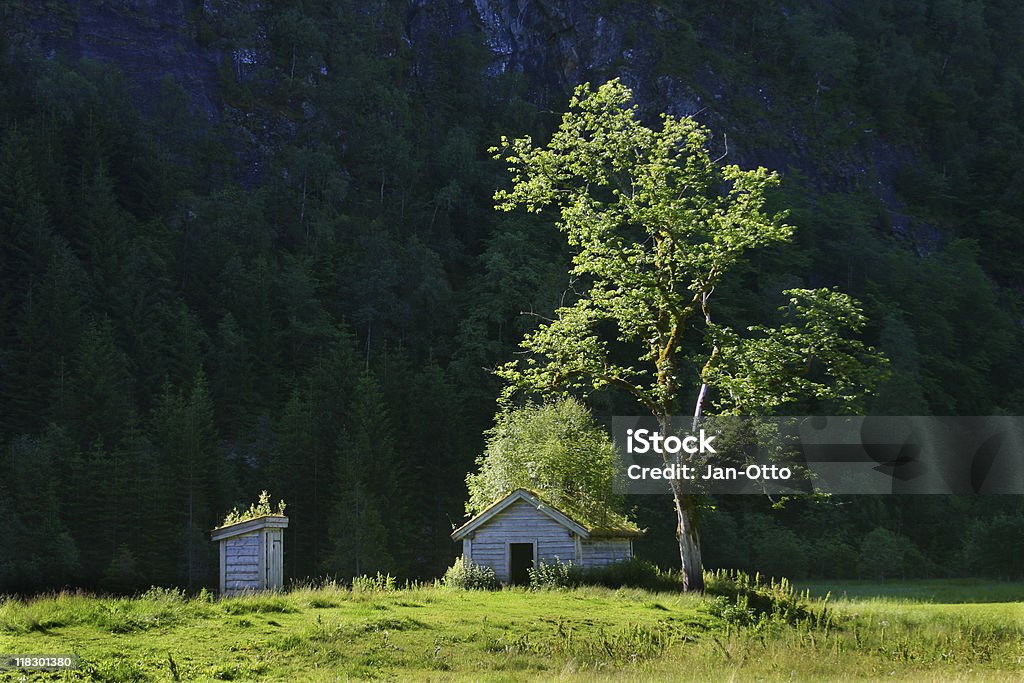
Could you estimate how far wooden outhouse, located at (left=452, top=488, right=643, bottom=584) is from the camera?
3819 cm

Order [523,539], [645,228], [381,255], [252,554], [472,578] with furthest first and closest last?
[381,255]
[523,539]
[472,578]
[645,228]
[252,554]

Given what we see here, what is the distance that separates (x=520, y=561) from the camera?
38812 mm

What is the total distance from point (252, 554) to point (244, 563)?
419mm

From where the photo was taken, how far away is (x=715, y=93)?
12569cm

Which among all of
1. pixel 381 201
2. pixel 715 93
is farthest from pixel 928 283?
pixel 381 201

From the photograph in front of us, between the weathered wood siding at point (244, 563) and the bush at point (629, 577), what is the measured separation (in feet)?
31.4

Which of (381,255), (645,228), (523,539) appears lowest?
(523,539)

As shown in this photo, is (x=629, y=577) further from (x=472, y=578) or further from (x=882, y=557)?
(x=882, y=557)

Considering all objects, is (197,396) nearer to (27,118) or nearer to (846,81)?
(27,118)

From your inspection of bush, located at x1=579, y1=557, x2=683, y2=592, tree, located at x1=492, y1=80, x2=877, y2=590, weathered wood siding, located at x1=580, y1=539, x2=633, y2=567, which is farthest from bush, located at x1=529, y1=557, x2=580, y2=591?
tree, located at x1=492, y1=80, x2=877, y2=590

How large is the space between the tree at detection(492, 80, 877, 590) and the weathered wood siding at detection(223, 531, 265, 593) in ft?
28.9

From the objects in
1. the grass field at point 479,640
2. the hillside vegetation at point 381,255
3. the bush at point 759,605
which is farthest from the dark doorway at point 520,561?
the hillside vegetation at point 381,255

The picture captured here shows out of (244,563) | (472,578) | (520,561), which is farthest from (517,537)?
(244,563)

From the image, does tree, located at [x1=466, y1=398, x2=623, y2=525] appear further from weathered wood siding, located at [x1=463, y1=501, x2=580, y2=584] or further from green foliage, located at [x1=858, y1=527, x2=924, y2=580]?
green foliage, located at [x1=858, y1=527, x2=924, y2=580]
